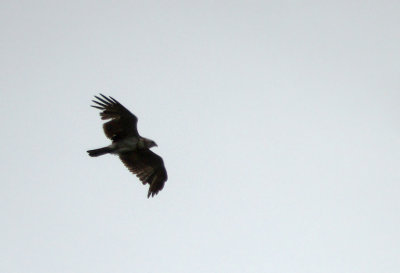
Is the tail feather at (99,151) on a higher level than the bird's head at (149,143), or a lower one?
lower

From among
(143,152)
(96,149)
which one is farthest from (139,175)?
(96,149)

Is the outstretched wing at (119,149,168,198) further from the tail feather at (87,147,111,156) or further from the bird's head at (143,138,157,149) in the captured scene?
the tail feather at (87,147,111,156)

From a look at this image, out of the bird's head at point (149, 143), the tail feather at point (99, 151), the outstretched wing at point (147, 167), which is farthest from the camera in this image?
the outstretched wing at point (147, 167)

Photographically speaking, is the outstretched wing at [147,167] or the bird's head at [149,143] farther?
the outstretched wing at [147,167]

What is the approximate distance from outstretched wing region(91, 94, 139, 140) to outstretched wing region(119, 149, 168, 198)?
3.51 feet

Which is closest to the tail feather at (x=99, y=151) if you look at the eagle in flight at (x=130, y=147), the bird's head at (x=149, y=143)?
the eagle in flight at (x=130, y=147)

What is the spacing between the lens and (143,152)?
65.0 ft

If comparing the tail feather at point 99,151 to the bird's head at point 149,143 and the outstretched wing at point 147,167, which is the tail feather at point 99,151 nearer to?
the outstretched wing at point 147,167

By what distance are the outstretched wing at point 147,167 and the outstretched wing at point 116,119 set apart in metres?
1.07

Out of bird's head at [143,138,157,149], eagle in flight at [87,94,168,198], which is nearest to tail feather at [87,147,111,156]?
eagle in flight at [87,94,168,198]

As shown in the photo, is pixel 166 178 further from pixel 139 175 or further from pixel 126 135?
pixel 126 135

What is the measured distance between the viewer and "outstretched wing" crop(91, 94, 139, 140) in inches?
727

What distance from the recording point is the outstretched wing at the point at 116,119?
60.5ft

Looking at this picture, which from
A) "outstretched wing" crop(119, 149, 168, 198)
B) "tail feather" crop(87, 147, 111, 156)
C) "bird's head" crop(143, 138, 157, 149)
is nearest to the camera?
"tail feather" crop(87, 147, 111, 156)
